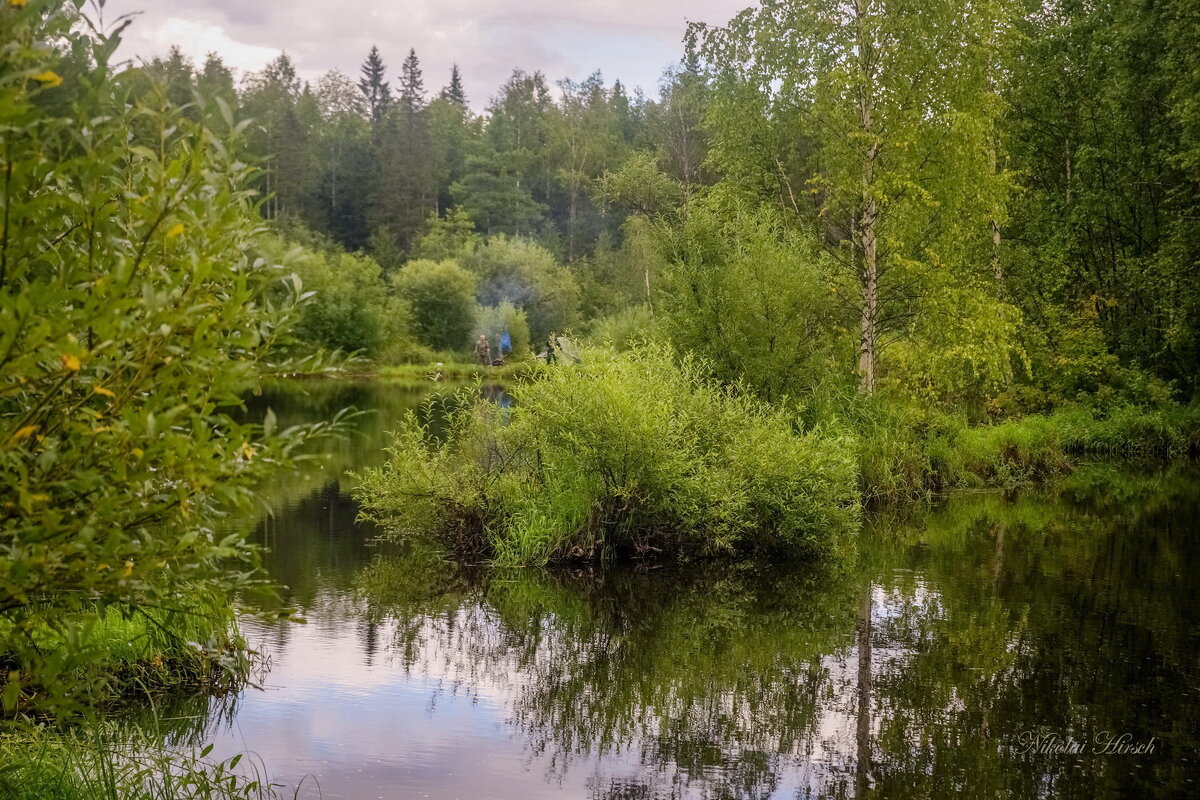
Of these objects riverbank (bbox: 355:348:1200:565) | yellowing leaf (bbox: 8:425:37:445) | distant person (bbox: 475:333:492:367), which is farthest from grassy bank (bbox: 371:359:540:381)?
yellowing leaf (bbox: 8:425:37:445)

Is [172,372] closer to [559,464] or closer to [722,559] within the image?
[559,464]

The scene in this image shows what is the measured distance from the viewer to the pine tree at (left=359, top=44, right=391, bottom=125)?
3428 inches

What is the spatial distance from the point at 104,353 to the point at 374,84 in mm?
89930

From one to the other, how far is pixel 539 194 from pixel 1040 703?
234 ft

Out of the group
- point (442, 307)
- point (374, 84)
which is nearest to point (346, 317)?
point (442, 307)

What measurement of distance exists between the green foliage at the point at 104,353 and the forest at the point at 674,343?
0.02m

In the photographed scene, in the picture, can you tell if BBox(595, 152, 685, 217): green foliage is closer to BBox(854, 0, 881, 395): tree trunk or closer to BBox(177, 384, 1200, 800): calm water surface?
BBox(854, 0, 881, 395): tree trunk

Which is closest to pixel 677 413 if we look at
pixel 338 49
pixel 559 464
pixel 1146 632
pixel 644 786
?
pixel 559 464

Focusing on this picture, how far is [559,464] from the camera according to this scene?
13734mm

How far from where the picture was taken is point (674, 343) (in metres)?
18.0

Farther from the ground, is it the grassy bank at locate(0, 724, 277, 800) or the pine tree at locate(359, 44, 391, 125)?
the pine tree at locate(359, 44, 391, 125)

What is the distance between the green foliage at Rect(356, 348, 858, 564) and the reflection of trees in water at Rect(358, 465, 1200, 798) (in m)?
0.59

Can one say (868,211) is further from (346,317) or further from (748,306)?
(346,317)

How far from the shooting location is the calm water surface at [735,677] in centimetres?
727
